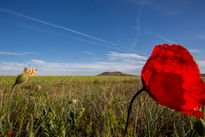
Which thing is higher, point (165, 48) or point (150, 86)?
point (165, 48)

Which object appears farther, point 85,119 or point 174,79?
point 85,119

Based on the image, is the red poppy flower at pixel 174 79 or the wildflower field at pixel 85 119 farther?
the wildflower field at pixel 85 119

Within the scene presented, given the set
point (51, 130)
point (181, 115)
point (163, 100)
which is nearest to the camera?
point (163, 100)

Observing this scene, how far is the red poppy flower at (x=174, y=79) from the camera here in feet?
1.49

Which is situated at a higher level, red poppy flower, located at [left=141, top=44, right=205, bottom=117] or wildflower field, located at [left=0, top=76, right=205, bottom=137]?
red poppy flower, located at [left=141, top=44, right=205, bottom=117]

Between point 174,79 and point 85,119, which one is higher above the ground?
point 174,79

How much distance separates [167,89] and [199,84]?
0.36 feet

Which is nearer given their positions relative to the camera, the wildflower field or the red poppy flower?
the red poppy flower

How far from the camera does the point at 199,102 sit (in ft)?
1.57

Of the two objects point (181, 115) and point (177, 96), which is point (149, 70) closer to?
point (177, 96)

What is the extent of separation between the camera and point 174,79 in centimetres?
48

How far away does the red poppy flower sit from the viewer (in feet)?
1.49

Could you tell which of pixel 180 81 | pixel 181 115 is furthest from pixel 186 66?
pixel 181 115

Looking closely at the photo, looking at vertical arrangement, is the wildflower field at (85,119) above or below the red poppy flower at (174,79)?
below
